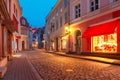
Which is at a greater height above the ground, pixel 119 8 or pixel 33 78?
pixel 119 8

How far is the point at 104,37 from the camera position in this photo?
24.0 meters

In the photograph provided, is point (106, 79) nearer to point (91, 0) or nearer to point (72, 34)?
point (91, 0)

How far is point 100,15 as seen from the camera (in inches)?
941

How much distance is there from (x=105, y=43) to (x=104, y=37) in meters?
0.59

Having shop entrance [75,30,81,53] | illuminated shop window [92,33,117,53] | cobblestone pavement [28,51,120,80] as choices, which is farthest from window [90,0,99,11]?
cobblestone pavement [28,51,120,80]

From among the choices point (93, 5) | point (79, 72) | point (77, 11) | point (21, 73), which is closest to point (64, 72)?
point (79, 72)

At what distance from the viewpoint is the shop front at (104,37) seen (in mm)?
20922

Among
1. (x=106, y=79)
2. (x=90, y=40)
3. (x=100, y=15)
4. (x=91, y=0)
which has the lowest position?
(x=106, y=79)

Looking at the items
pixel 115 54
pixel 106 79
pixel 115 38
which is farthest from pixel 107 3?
pixel 106 79

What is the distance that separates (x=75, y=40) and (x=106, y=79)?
22.9 meters

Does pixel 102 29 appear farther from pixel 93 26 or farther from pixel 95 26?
pixel 93 26

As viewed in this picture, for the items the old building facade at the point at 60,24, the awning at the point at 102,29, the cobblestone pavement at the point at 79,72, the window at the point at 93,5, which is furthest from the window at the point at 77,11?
the cobblestone pavement at the point at 79,72

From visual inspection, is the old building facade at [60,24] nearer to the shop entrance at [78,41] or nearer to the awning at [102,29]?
the shop entrance at [78,41]

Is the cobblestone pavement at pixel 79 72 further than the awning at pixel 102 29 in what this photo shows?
No
